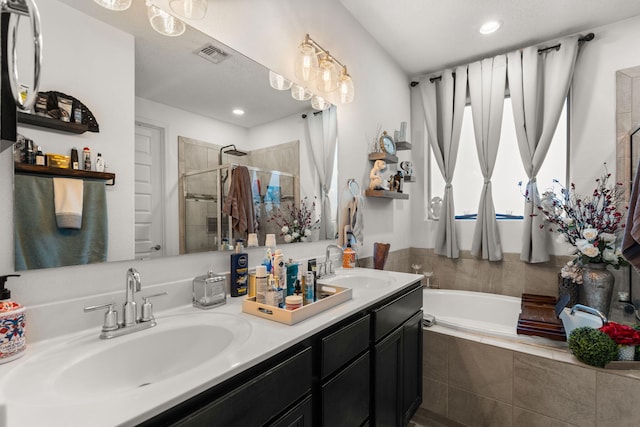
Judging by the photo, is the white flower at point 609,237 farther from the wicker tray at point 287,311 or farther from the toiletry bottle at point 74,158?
the toiletry bottle at point 74,158

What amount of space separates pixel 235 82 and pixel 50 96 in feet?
2.35

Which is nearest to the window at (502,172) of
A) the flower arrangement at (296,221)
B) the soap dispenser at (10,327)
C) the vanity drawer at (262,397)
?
the flower arrangement at (296,221)

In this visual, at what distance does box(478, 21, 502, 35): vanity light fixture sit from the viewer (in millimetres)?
2283

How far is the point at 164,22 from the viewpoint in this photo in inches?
43.0

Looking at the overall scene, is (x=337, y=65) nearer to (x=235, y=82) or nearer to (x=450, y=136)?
(x=235, y=82)

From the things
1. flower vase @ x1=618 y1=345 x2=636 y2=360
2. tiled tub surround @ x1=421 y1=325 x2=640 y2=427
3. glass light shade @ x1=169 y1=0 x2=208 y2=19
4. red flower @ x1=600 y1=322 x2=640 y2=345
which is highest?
glass light shade @ x1=169 y1=0 x2=208 y2=19

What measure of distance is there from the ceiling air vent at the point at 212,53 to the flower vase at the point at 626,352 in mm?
2348

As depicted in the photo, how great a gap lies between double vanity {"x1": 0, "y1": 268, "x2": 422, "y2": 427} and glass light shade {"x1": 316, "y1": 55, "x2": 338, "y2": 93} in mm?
1263

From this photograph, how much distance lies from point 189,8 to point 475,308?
9.70ft

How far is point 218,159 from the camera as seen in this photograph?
1.29 m

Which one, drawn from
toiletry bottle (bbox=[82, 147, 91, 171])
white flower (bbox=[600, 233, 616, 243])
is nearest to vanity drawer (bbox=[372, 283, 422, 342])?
toiletry bottle (bbox=[82, 147, 91, 171])

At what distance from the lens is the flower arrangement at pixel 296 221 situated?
1613 mm

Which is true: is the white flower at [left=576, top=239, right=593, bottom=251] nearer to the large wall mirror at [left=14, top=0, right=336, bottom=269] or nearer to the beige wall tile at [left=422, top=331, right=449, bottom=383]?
the beige wall tile at [left=422, top=331, right=449, bottom=383]

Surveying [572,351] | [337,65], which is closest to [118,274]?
[337,65]
